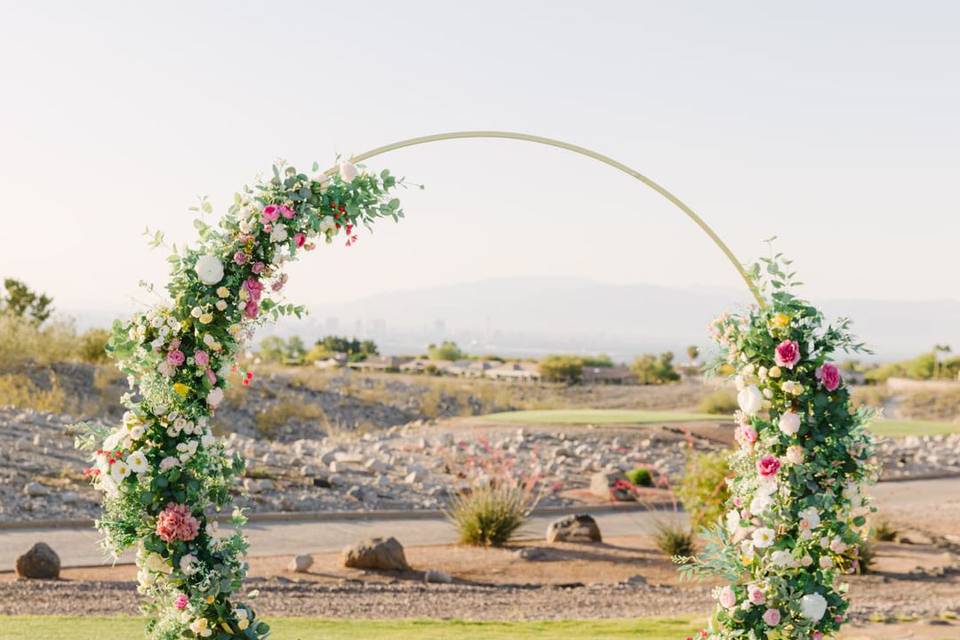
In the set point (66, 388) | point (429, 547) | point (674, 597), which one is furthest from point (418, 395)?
point (674, 597)

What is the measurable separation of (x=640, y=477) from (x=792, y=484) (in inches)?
382

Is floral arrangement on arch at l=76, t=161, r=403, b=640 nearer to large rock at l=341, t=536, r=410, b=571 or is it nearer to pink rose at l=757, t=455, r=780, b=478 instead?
pink rose at l=757, t=455, r=780, b=478

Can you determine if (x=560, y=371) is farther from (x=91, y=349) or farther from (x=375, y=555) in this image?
(x=375, y=555)

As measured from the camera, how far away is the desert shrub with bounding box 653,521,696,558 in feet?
34.6

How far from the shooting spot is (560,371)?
1367 inches

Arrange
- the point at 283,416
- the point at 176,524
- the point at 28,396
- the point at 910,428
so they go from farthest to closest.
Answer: the point at 910,428 < the point at 283,416 < the point at 28,396 < the point at 176,524

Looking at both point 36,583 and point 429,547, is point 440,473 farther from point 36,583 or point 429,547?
point 36,583

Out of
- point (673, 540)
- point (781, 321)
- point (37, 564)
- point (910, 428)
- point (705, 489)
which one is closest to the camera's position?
point (781, 321)

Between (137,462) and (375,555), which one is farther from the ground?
(137,462)

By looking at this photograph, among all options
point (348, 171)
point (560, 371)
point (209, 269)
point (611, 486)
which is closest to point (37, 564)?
point (209, 269)

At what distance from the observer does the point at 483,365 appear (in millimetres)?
38406

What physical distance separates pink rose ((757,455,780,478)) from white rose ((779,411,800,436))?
14 cm

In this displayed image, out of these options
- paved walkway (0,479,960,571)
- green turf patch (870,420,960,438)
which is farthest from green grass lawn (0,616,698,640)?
green turf patch (870,420,960,438)

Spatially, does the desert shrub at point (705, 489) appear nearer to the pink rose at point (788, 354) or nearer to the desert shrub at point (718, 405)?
the pink rose at point (788, 354)
